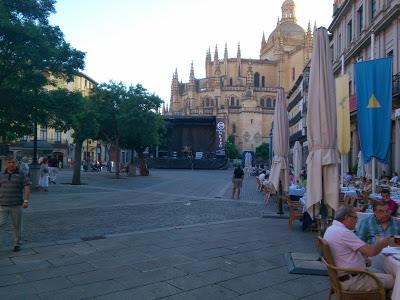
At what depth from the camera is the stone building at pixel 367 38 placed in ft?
64.4

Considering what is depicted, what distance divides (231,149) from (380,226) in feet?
252

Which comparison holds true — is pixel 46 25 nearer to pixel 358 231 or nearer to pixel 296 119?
pixel 358 231

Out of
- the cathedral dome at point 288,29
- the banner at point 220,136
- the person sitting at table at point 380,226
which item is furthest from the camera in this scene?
the cathedral dome at point 288,29

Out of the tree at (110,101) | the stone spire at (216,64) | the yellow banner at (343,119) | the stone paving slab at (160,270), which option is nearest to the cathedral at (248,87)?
the stone spire at (216,64)

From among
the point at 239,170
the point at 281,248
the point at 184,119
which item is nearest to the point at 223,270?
the point at 281,248

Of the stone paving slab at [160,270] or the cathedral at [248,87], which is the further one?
the cathedral at [248,87]

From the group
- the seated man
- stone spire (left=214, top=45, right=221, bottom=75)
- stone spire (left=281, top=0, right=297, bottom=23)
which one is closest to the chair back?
the seated man

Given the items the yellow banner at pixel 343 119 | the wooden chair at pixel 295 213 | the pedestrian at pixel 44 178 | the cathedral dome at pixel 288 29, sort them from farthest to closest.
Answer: the cathedral dome at pixel 288 29, the pedestrian at pixel 44 178, the yellow banner at pixel 343 119, the wooden chair at pixel 295 213

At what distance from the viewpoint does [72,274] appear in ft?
18.7

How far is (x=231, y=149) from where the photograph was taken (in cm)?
8181

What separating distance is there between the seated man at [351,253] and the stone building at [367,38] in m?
11.7

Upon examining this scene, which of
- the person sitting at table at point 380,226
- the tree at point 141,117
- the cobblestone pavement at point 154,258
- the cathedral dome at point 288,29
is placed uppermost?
the cathedral dome at point 288,29

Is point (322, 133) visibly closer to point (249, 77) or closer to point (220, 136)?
point (220, 136)

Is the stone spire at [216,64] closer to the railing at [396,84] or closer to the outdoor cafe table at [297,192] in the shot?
the railing at [396,84]
